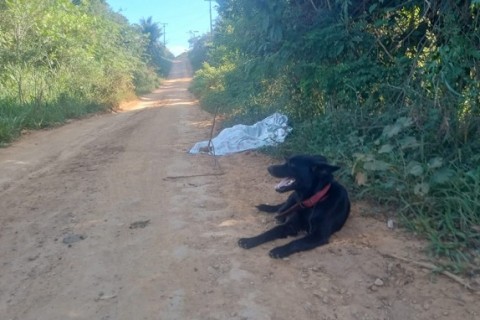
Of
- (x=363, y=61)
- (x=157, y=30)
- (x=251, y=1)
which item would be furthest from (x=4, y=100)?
(x=157, y=30)

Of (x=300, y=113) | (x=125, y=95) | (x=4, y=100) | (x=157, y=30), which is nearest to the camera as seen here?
(x=300, y=113)

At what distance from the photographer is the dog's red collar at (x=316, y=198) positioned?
11.9 feet

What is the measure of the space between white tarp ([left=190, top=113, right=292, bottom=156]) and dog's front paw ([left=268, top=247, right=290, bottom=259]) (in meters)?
3.68

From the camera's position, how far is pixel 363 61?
603 cm

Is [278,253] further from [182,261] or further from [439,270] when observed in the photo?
[439,270]

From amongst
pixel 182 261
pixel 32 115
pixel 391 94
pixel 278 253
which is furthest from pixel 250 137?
pixel 32 115

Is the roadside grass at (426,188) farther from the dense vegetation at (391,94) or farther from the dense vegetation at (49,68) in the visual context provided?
the dense vegetation at (49,68)

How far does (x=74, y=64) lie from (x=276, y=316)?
15604 millimetres

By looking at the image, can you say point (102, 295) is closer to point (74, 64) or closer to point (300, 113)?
point (300, 113)

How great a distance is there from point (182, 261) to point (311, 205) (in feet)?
3.88

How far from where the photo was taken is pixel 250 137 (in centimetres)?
772

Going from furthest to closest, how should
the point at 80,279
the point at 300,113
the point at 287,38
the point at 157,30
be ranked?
the point at 157,30
the point at 300,113
the point at 287,38
the point at 80,279

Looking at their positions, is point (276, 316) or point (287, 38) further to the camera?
point (287, 38)

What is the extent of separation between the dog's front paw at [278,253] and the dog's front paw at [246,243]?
0.22m
